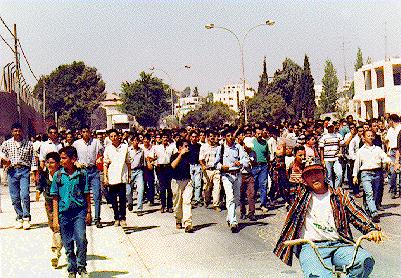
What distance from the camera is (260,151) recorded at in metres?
12.6

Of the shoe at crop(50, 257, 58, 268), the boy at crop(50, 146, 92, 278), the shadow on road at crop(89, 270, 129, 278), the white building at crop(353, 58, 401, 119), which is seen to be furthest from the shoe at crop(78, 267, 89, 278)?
the white building at crop(353, 58, 401, 119)

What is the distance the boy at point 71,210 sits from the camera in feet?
23.3

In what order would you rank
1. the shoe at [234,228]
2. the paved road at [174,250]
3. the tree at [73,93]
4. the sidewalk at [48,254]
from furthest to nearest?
the tree at [73,93], the shoe at [234,228], the sidewalk at [48,254], the paved road at [174,250]

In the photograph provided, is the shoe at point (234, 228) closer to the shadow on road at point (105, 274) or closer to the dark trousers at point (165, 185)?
the shadow on road at point (105, 274)

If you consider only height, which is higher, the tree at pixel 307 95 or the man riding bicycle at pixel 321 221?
the tree at pixel 307 95

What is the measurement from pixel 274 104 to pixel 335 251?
75.7 meters

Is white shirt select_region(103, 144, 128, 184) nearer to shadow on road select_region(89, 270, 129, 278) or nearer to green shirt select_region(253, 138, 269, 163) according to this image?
green shirt select_region(253, 138, 269, 163)

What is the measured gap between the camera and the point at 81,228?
7129mm

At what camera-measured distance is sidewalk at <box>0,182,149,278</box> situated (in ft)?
25.6

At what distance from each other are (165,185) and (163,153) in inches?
31.5

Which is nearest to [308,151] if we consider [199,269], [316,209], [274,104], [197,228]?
[197,228]

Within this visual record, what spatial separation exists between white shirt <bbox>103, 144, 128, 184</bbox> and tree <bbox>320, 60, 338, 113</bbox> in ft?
315

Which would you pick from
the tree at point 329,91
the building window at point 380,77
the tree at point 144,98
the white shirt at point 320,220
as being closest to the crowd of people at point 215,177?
the white shirt at point 320,220

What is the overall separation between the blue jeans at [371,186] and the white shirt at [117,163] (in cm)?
432
